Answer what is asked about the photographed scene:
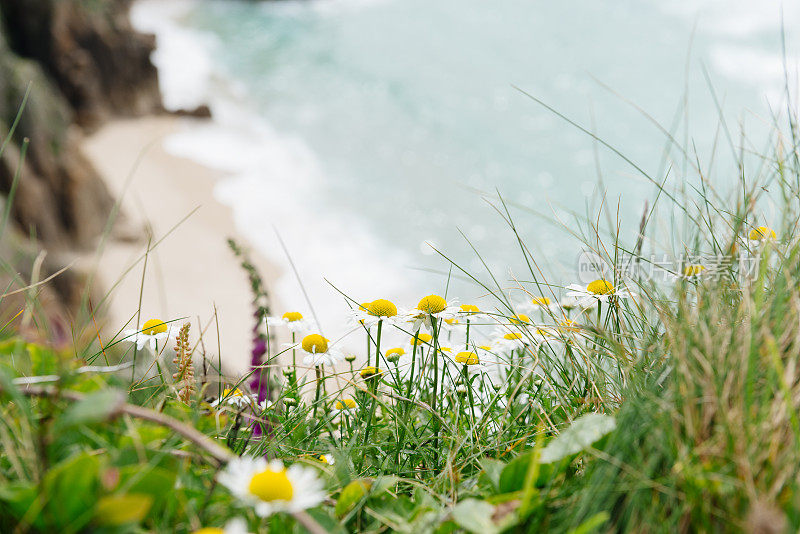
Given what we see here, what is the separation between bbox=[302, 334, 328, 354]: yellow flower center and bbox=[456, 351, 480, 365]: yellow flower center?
A: 0.28 meters

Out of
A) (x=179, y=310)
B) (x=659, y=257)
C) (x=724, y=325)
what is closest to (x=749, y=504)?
(x=724, y=325)

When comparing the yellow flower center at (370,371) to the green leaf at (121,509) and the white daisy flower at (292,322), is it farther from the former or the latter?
the green leaf at (121,509)

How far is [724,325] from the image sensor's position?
0.85 metres

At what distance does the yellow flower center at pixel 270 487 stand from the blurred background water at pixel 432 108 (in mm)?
6912

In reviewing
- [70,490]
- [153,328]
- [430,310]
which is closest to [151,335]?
[153,328]

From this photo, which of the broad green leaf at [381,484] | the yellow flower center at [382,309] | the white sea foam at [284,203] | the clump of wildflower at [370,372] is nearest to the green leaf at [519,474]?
the broad green leaf at [381,484]

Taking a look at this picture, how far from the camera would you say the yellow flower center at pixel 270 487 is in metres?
0.59

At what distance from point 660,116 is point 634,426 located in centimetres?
1640

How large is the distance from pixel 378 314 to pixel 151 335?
465 mm

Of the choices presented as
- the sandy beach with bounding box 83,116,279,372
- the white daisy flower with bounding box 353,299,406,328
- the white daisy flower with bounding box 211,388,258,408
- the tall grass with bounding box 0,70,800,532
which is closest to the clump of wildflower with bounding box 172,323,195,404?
the tall grass with bounding box 0,70,800,532

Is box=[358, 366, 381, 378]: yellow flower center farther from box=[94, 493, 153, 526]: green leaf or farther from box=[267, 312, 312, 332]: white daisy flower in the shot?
box=[94, 493, 153, 526]: green leaf

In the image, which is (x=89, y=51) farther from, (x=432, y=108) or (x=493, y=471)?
(x=493, y=471)

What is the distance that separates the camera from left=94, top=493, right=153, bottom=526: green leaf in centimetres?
53

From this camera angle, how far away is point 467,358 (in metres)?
1.18
